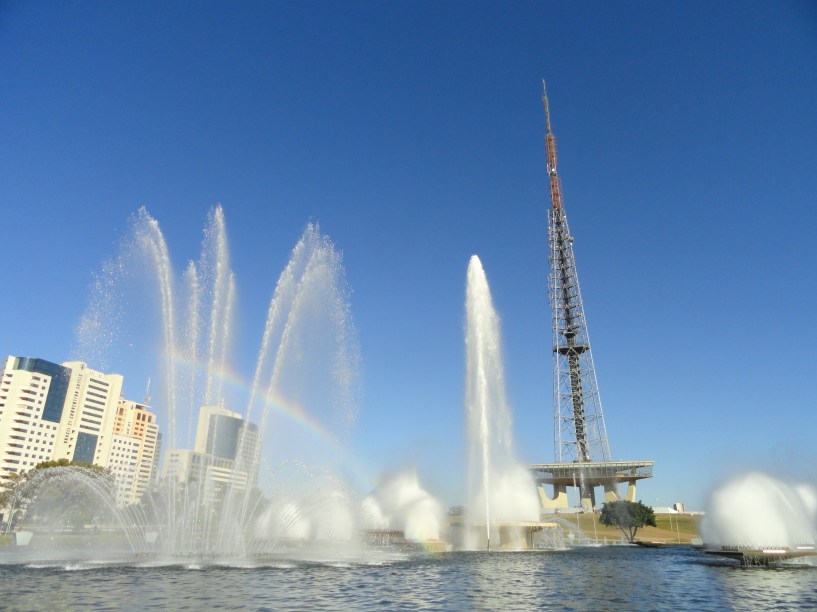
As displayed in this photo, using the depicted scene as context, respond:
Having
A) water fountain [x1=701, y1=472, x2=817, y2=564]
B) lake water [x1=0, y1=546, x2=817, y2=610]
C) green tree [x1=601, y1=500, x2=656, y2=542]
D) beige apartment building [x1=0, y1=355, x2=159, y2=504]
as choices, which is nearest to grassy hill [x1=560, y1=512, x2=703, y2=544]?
green tree [x1=601, y1=500, x2=656, y2=542]

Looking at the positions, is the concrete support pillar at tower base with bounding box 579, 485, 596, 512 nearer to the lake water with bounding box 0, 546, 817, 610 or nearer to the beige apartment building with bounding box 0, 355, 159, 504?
the lake water with bounding box 0, 546, 817, 610

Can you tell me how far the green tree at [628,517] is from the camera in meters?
81.8

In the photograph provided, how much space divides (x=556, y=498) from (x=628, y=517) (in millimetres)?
34677

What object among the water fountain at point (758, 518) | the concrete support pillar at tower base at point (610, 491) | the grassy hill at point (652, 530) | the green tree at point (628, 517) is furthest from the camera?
the concrete support pillar at tower base at point (610, 491)

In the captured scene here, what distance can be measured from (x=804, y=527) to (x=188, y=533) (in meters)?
40.8

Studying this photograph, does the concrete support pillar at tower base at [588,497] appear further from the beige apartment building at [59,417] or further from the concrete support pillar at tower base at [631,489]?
the beige apartment building at [59,417]

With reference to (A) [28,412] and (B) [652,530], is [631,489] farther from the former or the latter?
(A) [28,412]

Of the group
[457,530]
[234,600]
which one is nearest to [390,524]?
[457,530]

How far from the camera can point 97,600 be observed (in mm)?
16828

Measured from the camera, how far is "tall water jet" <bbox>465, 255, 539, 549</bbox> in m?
39.5

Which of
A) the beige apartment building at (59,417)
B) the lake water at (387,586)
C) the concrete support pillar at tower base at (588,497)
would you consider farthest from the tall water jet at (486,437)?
the beige apartment building at (59,417)

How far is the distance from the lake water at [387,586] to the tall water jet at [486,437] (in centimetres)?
893

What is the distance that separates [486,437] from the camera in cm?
4066

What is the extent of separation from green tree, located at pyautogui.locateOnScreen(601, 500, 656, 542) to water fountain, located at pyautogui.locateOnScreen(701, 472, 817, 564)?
43072 mm
